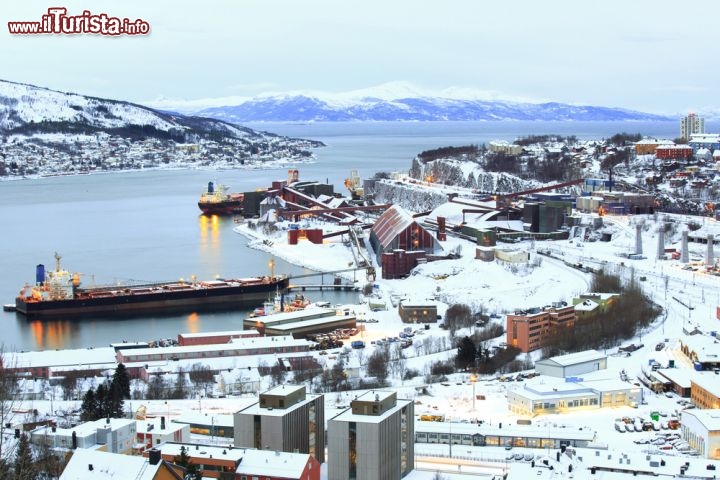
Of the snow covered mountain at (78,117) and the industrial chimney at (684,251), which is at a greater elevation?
the snow covered mountain at (78,117)

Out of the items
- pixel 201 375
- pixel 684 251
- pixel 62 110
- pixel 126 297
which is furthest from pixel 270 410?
pixel 62 110

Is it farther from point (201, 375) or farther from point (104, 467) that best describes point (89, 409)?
point (104, 467)

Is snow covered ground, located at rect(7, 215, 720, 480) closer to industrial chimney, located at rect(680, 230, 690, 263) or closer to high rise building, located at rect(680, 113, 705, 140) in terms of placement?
industrial chimney, located at rect(680, 230, 690, 263)

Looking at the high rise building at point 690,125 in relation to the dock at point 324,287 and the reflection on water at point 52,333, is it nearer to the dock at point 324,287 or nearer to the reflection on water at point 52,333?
the dock at point 324,287

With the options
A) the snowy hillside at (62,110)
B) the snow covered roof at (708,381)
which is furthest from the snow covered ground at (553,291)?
the snowy hillside at (62,110)

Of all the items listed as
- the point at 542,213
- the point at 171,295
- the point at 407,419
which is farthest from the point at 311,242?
the point at 407,419

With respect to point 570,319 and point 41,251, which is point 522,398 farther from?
point 41,251
